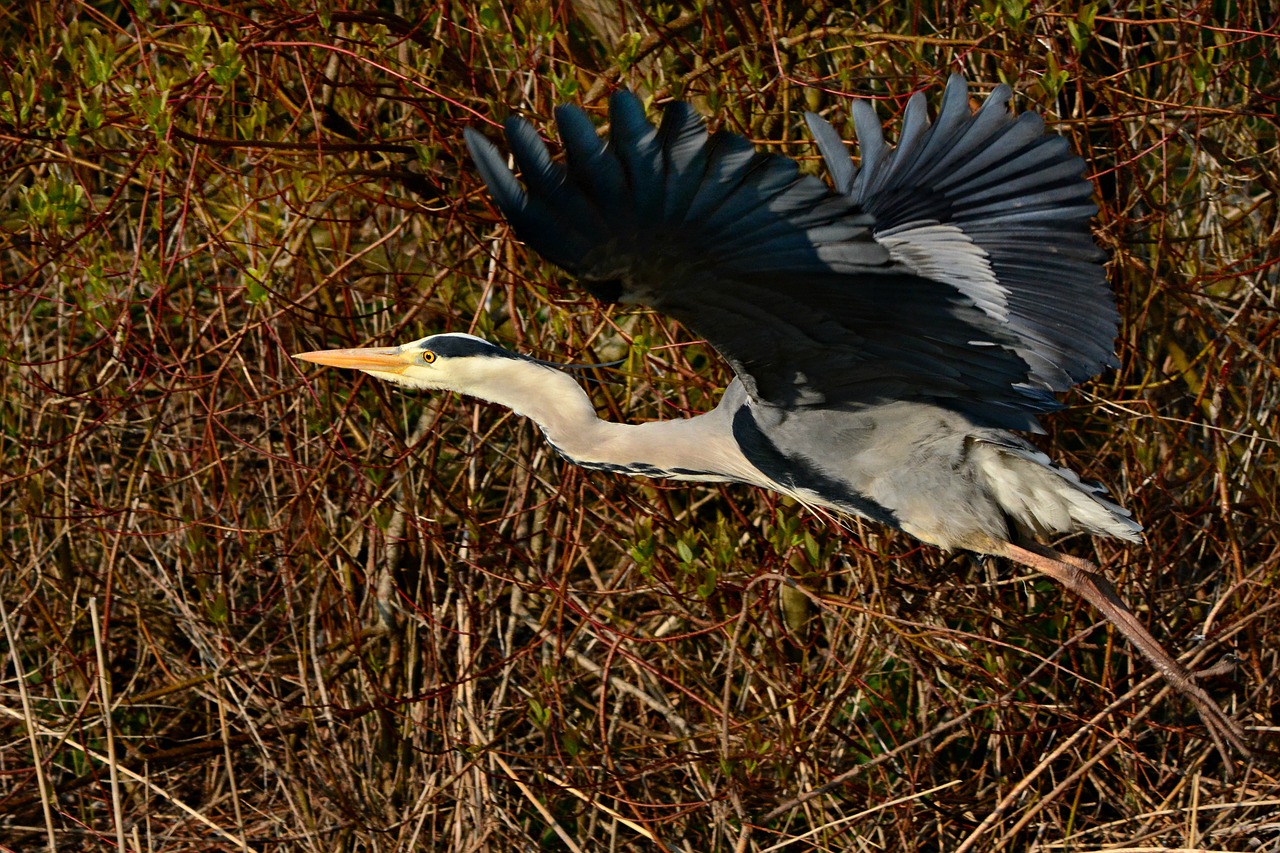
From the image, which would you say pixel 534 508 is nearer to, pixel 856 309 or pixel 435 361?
pixel 435 361

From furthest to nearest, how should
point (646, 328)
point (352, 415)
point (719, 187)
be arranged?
point (352, 415) → point (646, 328) → point (719, 187)

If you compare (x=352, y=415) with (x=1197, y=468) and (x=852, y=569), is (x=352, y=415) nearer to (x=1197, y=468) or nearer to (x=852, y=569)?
(x=852, y=569)

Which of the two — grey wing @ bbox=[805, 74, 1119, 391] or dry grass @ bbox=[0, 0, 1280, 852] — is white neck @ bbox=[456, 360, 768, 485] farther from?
grey wing @ bbox=[805, 74, 1119, 391]

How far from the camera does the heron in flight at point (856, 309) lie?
171cm

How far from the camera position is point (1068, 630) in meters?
3.16

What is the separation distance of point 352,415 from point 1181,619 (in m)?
2.06

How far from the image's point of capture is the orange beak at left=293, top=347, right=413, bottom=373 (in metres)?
2.79

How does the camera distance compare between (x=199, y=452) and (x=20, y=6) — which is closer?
(x=199, y=452)

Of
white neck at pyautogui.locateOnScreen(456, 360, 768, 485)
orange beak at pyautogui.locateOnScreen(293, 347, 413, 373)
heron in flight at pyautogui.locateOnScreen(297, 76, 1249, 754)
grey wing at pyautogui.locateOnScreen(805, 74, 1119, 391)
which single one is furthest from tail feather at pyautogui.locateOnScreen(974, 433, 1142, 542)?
orange beak at pyautogui.locateOnScreen(293, 347, 413, 373)

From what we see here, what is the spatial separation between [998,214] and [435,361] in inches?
44.9

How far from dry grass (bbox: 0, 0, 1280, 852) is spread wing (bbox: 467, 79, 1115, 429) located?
0.36 m

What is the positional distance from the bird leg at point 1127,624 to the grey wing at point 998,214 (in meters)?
0.44

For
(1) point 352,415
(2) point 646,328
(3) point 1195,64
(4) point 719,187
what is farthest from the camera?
(1) point 352,415

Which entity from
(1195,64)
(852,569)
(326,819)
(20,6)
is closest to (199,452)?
(326,819)
